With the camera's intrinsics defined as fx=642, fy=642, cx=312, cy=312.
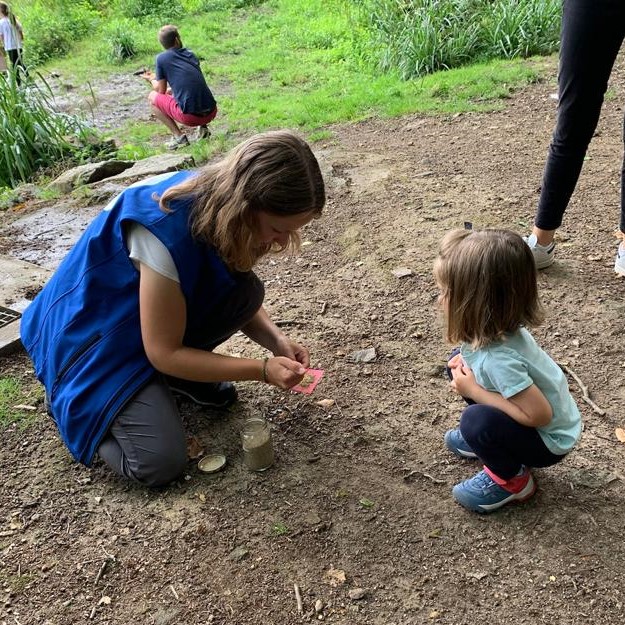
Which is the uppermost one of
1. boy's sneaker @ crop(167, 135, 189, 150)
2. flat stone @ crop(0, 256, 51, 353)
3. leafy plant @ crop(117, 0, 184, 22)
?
flat stone @ crop(0, 256, 51, 353)

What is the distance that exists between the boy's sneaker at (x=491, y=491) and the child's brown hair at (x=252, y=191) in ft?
3.23

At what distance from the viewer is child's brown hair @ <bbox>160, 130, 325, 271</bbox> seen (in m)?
1.83

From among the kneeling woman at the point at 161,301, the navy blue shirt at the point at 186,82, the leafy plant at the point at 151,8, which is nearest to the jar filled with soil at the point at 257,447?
the kneeling woman at the point at 161,301

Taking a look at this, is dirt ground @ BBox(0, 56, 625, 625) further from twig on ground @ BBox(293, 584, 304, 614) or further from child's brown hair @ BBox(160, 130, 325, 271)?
child's brown hair @ BBox(160, 130, 325, 271)

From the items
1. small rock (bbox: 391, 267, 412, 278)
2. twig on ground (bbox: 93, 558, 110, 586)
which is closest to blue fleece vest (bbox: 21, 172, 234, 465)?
twig on ground (bbox: 93, 558, 110, 586)

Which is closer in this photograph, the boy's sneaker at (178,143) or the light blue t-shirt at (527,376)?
the light blue t-shirt at (527,376)

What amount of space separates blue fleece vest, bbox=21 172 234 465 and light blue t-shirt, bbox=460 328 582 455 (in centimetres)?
88

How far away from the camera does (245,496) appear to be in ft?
7.16

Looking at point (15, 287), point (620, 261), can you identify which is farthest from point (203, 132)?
point (620, 261)

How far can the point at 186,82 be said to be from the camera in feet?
22.1

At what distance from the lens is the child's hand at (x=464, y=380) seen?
1.92 metres

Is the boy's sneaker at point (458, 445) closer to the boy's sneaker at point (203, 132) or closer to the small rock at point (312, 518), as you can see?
the small rock at point (312, 518)

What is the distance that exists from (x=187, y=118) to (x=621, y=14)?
16.2ft

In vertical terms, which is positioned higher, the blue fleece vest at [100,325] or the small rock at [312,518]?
the blue fleece vest at [100,325]
